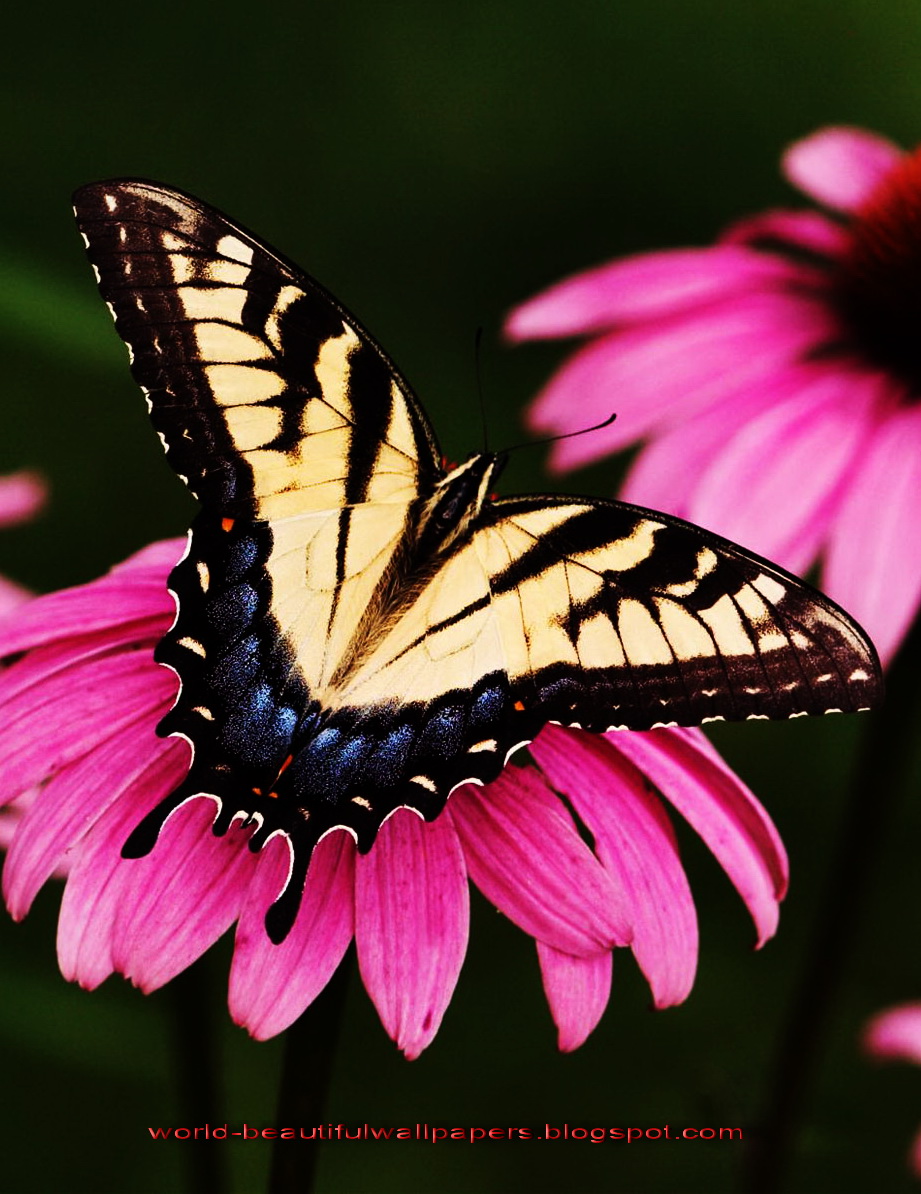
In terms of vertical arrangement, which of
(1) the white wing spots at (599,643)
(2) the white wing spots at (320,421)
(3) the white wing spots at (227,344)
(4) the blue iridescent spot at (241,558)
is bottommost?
(1) the white wing spots at (599,643)

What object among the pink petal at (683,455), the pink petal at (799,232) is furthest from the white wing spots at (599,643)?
the pink petal at (799,232)

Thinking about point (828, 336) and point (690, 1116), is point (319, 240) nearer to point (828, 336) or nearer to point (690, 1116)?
point (828, 336)

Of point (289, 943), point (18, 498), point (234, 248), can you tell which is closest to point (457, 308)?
point (18, 498)

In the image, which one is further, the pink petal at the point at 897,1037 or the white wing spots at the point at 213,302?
the pink petal at the point at 897,1037

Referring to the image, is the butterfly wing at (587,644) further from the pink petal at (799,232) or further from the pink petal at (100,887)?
the pink petal at (799,232)

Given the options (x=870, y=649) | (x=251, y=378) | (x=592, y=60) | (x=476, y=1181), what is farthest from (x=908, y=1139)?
(x=592, y=60)

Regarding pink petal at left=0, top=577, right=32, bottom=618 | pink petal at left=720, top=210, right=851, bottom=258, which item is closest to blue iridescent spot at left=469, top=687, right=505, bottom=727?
pink petal at left=0, top=577, right=32, bottom=618

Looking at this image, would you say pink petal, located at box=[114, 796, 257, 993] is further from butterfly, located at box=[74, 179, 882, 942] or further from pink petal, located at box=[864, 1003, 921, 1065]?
pink petal, located at box=[864, 1003, 921, 1065]

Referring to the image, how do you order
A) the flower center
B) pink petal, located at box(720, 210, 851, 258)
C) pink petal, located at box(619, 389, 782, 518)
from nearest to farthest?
pink petal, located at box(619, 389, 782, 518) → the flower center → pink petal, located at box(720, 210, 851, 258)
